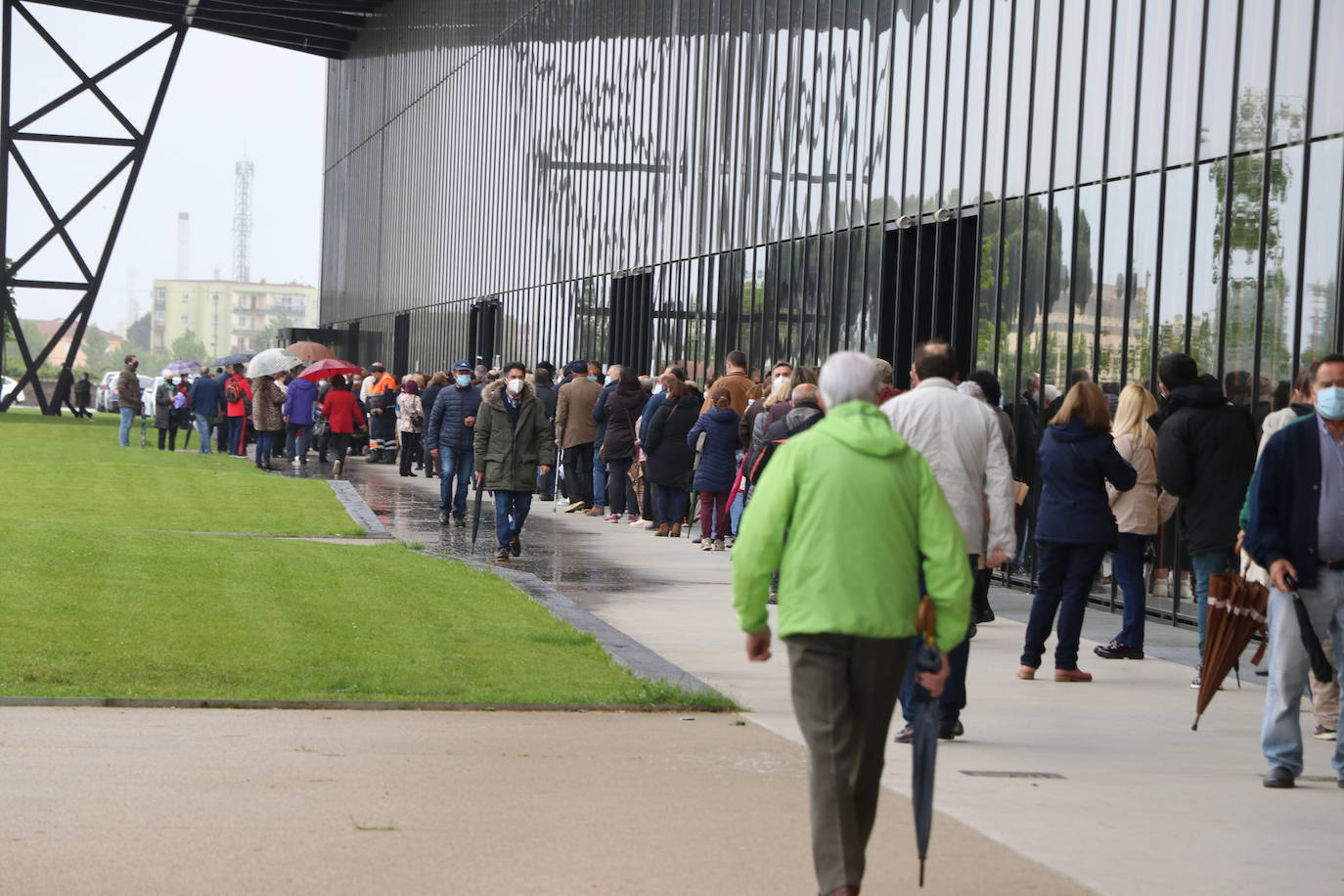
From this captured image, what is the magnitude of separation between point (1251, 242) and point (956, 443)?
643 centimetres

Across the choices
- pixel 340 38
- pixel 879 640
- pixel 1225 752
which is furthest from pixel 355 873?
pixel 340 38

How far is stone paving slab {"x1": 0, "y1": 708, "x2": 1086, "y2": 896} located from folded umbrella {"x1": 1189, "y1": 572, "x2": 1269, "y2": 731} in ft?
6.49

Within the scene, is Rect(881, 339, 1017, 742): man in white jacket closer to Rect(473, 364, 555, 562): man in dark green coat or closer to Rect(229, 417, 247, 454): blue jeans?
Rect(473, 364, 555, 562): man in dark green coat

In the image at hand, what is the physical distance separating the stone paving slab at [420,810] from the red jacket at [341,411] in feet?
76.9

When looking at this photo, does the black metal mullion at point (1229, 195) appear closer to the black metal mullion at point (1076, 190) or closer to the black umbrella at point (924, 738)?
the black metal mullion at point (1076, 190)

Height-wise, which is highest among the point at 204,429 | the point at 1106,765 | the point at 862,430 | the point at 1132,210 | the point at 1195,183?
the point at 1195,183

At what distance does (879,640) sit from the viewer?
217 inches

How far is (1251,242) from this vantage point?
14047mm

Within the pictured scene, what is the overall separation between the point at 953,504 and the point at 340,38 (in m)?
59.7

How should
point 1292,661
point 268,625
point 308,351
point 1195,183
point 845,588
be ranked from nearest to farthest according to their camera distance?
point 845,588, point 1292,661, point 268,625, point 1195,183, point 308,351

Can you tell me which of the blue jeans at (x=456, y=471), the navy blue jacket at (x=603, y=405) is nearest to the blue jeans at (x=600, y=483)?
the navy blue jacket at (x=603, y=405)

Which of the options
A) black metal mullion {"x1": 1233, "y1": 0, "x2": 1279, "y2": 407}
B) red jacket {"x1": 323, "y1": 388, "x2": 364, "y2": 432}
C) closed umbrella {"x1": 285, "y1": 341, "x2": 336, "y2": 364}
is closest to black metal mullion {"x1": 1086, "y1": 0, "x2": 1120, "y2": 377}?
black metal mullion {"x1": 1233, "y1": 0, "x2": 1279, "y2": 407}

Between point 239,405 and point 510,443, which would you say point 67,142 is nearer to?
point 239,405

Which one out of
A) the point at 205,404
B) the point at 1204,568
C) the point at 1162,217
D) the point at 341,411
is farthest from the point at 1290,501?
the point at 205,404
